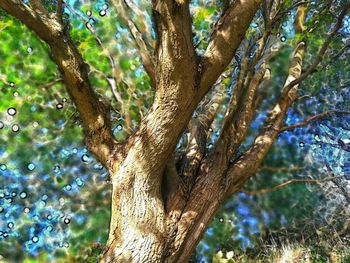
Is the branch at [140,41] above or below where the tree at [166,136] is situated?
above

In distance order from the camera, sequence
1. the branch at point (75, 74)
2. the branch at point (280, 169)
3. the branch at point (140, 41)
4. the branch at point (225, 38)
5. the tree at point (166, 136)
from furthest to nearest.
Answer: the branch at point (280, 169), the branch at point (140, 41), the branch at point (75, 74), the branch at point (225, 38), the tree at point (166, 136)

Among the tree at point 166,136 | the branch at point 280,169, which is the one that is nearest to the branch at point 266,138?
the tree at point 166,136

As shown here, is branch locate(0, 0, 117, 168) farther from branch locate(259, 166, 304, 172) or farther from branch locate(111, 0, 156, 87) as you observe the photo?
branch locate(259, 166, 304, 172)

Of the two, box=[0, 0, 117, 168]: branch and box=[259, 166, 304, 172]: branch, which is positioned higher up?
box=[259, 166, 304, 172]: branch

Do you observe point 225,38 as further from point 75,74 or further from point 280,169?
point 280,169

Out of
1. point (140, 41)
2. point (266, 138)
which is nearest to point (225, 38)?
point (140, 41)

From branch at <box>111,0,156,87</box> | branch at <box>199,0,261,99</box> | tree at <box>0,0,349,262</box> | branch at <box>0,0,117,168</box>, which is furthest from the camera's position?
branch at <box>111,0,156,87</box>

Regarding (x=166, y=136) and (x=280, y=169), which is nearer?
(x=166, y=136)

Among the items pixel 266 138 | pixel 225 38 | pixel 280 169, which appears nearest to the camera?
pixel 225 38

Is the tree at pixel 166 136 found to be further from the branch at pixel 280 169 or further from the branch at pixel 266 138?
the branch at pixel 280 169

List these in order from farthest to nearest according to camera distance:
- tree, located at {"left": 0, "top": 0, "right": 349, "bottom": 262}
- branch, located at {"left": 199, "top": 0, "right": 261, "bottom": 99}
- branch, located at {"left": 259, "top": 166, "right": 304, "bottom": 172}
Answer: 1. branch, located at {"left": 259, "top": 166, "right": 304, "bottom": 172}
2. branch, located at {"left": 199, "top": 0, "right": 261, "bottom": 99}
3. tree, located at {"left": 0, "top": 0, "right": 349, "bottom": 262}

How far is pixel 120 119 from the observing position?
20.1 ft

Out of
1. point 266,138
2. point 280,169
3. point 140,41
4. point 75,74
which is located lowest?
point 75,74

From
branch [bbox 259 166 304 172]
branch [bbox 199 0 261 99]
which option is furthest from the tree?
branch [bbox 259 166 304 172]
